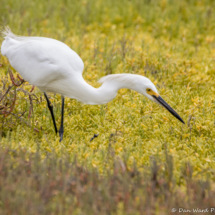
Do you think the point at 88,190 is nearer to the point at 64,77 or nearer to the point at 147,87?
the point at 147,87

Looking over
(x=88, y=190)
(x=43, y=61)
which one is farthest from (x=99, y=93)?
(x=88, y=190)

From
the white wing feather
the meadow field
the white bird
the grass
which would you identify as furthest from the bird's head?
the grass

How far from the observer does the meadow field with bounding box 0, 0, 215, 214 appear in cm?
252

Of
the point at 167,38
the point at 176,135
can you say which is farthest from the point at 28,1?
the point at 176,135

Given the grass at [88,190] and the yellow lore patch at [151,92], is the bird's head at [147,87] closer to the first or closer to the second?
the yellow lore patch at [151,92]

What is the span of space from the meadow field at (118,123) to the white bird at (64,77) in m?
0.29

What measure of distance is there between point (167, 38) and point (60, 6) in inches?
116

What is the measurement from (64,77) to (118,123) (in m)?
0.90

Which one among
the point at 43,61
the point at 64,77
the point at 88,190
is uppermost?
the point at 43,61

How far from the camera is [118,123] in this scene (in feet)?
13.6

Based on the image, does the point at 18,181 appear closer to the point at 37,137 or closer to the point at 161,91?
the point at 37,137

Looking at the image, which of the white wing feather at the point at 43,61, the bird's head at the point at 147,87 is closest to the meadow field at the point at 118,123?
the white wing feather at the point at 43,61

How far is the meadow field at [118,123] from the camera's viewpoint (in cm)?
252

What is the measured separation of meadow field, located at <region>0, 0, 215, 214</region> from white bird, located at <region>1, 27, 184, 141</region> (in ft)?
0.96
